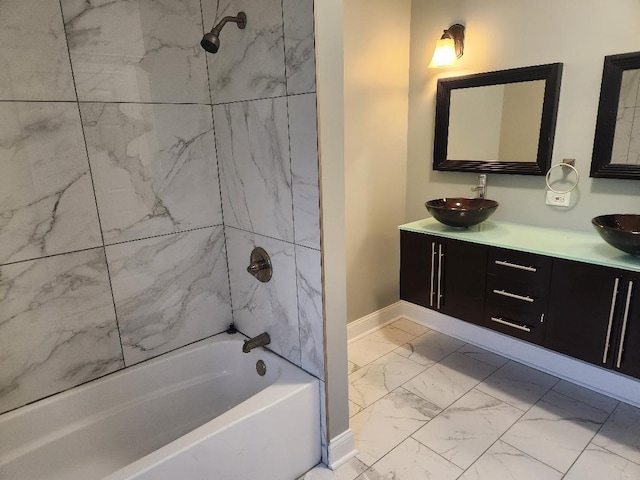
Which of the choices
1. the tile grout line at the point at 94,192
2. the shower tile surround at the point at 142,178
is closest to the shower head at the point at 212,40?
the shower tile surround at the point at 142,178

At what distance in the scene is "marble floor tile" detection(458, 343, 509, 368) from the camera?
260 cm

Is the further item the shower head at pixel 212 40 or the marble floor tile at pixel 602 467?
the marble floor tile at pixel 602 467

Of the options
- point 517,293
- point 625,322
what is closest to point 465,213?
point 517,293

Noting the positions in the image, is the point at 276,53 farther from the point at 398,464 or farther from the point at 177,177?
the point at 398,464

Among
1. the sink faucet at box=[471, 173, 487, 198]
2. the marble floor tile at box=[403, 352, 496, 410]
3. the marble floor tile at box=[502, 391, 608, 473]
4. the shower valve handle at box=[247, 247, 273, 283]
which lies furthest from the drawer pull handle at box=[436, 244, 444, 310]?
the shower valve handle at box=[247, 247, 273, 283]

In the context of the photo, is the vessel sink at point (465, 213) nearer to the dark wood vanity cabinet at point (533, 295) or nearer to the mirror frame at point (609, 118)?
the dark wood vanity cabinet at point (533, 295)

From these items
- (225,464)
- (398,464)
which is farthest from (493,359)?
(225,464)

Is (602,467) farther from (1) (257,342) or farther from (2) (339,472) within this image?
(1) (257,342)

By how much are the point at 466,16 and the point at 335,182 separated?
1.75 metres

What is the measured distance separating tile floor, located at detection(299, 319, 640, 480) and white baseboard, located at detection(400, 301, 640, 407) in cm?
5

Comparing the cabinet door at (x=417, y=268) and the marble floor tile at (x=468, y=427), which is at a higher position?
the cabinet door at (x=417, y=268)

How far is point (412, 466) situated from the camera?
181 centimetres

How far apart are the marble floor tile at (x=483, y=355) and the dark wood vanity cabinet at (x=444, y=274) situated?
0.41 metres

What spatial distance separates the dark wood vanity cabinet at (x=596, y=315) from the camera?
1779 mm
